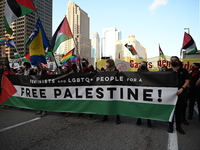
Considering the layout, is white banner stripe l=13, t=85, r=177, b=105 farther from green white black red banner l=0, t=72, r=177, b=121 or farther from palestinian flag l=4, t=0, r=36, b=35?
palestinian flag l=4, t=0, r=36, b=35

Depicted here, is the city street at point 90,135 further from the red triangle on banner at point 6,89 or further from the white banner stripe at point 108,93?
the red triangle on banner at point 6,89

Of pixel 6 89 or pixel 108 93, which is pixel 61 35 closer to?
pixel 6 89

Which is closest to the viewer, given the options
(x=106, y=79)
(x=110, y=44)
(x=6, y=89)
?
(x=106, y=79)

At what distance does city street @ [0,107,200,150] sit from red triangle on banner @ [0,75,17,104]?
1847 millimetres

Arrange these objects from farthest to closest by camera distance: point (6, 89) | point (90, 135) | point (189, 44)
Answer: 1. point (189, 44)
2. point (6, 89)
3. point (90, 135)

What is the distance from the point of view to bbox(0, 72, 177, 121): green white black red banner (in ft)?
12.7

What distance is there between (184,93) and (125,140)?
194cm

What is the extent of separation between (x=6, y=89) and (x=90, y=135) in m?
4.84

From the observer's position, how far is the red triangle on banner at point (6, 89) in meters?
6.18

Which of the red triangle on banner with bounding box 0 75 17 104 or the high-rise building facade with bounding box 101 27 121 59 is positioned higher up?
the high-rise building facade with bounding box 101 27 121 59

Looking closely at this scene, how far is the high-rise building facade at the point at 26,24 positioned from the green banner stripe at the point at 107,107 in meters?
85.8

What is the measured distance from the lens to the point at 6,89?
20.9ft

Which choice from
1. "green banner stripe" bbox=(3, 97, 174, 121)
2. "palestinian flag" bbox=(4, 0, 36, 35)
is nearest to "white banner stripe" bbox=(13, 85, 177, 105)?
"green banner stripe" bbox=(3, 97, 174, 121)

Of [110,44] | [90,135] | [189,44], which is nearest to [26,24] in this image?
[110,44]
